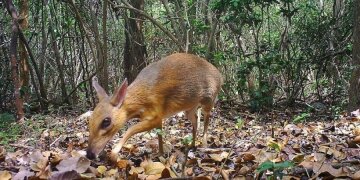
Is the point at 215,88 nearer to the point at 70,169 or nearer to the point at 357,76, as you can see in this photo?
the point at 357,76

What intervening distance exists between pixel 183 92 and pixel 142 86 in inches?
22.4

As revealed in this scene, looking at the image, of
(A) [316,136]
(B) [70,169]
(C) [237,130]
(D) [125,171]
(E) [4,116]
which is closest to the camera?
(B) [70,169]

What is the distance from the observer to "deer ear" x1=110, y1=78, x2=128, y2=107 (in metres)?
4.49

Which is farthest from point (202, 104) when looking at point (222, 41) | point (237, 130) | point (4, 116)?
point (222, 41)

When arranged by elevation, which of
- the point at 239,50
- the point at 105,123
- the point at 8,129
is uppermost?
the point at 239,50

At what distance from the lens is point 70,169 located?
3164mm

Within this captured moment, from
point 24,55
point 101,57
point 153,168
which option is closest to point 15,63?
point 24,55

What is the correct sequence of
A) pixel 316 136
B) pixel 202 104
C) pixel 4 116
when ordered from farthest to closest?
pixel 4 116 < pixel 202 104 < pixel 316 136

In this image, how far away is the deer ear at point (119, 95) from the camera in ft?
14.7

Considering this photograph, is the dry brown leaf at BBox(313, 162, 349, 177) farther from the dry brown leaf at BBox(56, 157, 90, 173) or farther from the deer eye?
the deer eye

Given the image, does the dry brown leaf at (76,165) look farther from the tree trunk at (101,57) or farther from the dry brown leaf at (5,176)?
the tree trunk at (101,57)

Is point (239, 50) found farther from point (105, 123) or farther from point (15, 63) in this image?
point (105, 123)

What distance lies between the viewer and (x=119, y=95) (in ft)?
14.8

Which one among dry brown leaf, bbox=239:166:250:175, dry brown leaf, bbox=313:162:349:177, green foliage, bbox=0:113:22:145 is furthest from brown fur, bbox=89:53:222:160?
green foliage, bbox=0:113:22:145
